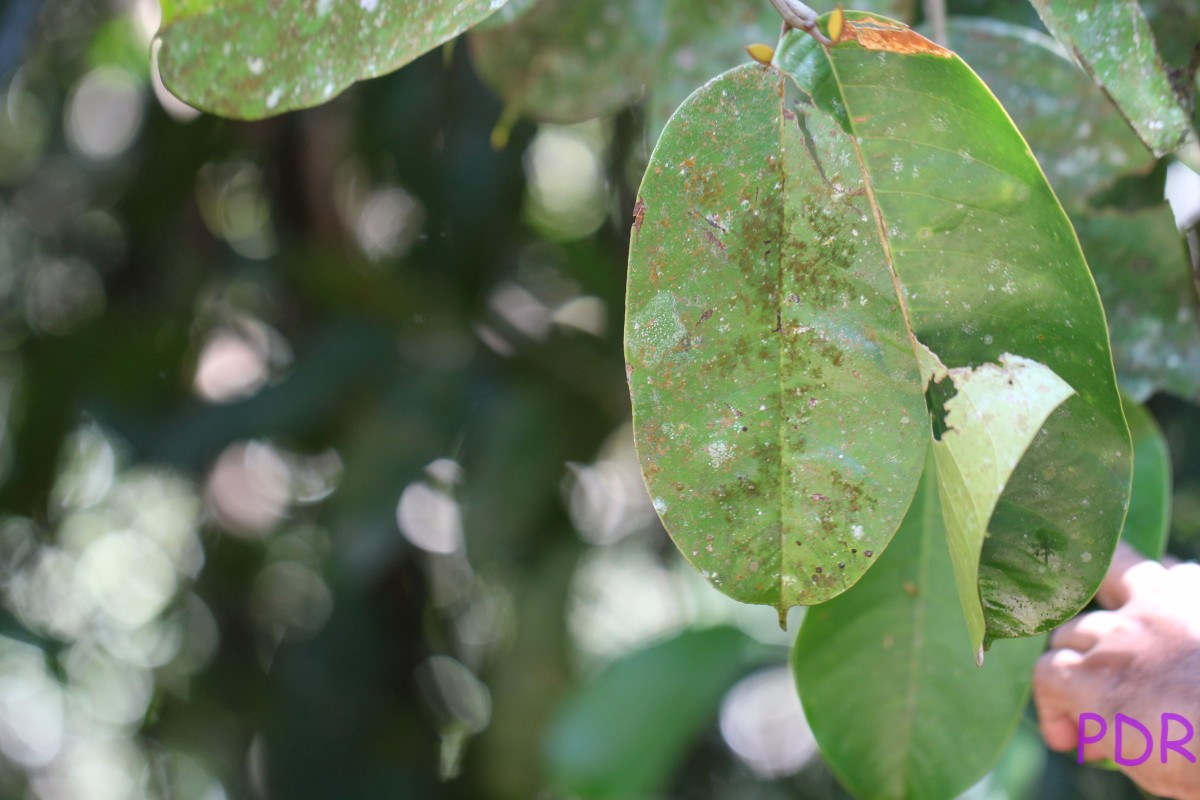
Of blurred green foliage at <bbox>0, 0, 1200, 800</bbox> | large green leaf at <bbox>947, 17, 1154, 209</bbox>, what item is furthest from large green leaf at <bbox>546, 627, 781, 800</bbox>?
large green leaf at <bbox>947, 17, 1154, 209</bbox>

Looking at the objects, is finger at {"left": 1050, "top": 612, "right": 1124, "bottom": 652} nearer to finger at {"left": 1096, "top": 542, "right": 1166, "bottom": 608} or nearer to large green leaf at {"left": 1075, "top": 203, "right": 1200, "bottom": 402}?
finger at {"left": 1096, "top": 542, "right": 1166, "bottom": 608}

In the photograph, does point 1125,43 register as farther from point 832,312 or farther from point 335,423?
point 335,423

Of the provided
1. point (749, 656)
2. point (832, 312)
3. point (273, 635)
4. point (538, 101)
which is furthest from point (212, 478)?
point (832, 312)

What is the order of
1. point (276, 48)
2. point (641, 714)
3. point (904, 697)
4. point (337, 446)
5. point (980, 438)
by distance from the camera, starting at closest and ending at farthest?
point (980, 438)
point (276, 48)
point (904, 697)
point (641, 714)
point (337, 446)

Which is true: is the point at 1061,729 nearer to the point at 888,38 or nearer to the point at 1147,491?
the point at 1147,491

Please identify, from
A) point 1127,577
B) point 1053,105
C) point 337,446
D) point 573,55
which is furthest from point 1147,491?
point 337,446

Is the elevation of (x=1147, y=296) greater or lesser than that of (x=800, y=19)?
lesser
